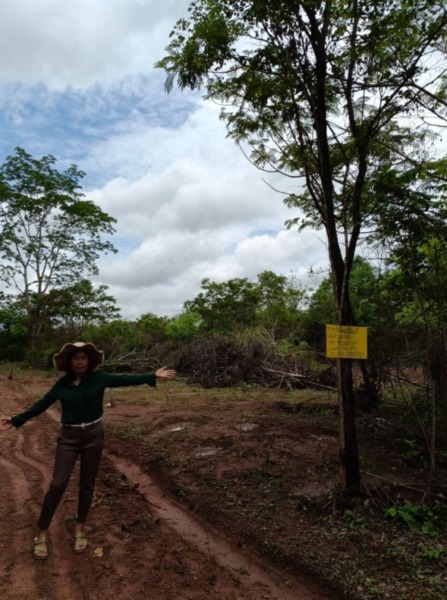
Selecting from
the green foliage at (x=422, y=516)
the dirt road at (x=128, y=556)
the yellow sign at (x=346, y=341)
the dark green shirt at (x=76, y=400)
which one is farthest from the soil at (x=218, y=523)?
the yellow sign at (x=346, y=341)

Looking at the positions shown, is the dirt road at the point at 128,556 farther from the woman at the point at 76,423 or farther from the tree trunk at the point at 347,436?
the tree trunk at the point at 347,436

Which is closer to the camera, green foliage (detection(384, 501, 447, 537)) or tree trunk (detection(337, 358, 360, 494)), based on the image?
green foliage (detection(384, 501, 447, 537))

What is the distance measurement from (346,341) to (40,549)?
3317 mm

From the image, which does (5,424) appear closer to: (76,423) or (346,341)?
(76,423)

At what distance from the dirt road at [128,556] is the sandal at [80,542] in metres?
0.05

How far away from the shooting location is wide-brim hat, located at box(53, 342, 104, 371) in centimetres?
397

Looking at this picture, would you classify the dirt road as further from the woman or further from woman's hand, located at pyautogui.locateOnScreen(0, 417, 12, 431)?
woman's hand, located at pyautogui.locateOnScreen(0, 417, 12, 431)

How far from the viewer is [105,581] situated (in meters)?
3.42

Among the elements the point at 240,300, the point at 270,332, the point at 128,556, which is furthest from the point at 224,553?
the point at 240,300

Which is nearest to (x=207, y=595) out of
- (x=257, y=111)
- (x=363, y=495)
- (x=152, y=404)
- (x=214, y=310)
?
(x=363, y=495)

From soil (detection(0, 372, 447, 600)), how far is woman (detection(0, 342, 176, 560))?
334 millimetres

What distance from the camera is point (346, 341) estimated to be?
458cm

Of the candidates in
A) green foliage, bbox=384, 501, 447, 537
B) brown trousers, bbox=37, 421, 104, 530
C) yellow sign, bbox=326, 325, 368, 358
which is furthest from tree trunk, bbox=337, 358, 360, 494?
brown trousers, bbox=37, 421, 104, 530

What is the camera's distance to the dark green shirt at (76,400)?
152 inches
